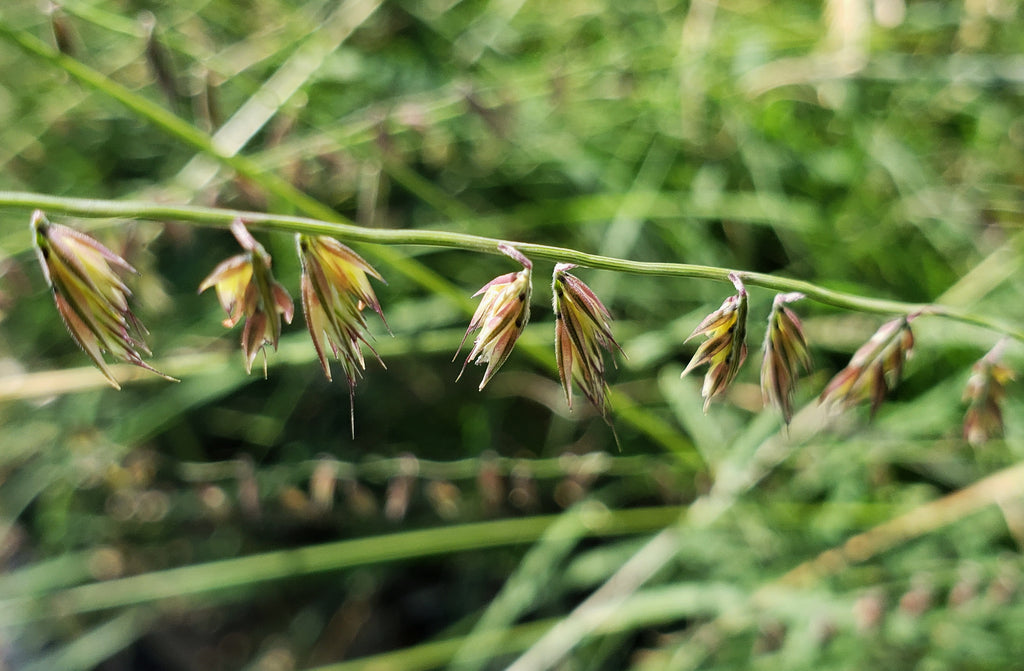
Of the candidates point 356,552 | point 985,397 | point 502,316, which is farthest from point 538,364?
point 502,316

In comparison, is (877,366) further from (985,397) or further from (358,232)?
(358,232)

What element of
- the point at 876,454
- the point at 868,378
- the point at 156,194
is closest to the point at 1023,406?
the point at 876,454

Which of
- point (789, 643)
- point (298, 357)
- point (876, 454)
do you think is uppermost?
point (298, 357)

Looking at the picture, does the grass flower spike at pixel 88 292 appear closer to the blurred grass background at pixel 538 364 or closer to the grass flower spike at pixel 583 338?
the grass flower spike at pixel 583 338

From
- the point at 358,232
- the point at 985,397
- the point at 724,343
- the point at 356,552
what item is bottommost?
the point at 356,552

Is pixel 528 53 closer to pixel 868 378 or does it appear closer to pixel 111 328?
pixel 868 378

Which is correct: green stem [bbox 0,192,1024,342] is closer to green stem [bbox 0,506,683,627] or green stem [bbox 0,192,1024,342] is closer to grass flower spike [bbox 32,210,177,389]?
grass flower spike [bbox 32,210,177,389]
